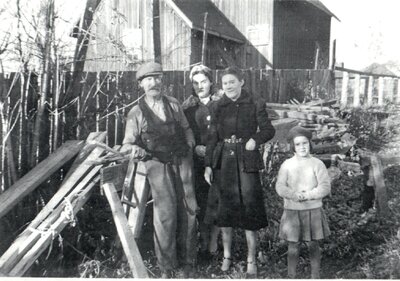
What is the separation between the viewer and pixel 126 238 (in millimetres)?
2900

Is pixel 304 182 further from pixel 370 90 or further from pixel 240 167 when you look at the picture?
pixel 370 90

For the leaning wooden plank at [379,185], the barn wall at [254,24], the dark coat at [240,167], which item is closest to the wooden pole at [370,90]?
the leaning wooden plank at [379,185]

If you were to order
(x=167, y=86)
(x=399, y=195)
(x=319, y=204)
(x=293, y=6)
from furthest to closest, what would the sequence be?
(x=293, y=6), (x=167, y=86), (x=399, y=195), (x=319, y=204)

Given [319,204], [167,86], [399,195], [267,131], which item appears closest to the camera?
[319,204]

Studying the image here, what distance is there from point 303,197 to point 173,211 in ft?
3.40

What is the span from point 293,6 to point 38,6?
10800 mm

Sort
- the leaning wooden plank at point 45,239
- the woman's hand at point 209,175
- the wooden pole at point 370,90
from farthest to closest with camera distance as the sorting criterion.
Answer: the wooden pole at point 370,90 < the woman's hand at point 209,175 < the leaning wooden plank at point 45,239

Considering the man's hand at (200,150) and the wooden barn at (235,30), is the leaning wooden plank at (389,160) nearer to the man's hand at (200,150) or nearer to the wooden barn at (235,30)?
the man's hand at (200,150)

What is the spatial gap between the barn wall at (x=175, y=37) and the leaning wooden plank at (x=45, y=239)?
7098mm

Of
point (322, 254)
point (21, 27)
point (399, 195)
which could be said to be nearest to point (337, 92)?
point (399, 195)

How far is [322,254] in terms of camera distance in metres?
3.49

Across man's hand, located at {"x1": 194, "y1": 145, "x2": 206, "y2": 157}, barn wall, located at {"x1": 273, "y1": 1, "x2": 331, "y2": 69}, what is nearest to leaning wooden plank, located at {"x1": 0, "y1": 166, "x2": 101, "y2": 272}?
man's hand, located at {"x1": 194, "y1": 145, "x2": 206, "y2": 157}

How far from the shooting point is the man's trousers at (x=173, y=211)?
3.23m

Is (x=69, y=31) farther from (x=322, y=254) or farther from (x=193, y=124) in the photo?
(x=322, y=254)
